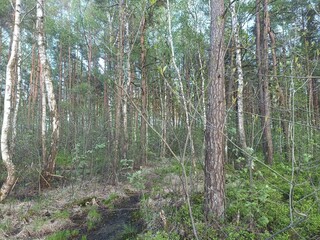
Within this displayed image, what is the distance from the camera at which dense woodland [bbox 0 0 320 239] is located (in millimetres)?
2613

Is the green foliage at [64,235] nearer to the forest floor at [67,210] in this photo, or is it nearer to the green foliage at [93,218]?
the forest floor at [67,210]

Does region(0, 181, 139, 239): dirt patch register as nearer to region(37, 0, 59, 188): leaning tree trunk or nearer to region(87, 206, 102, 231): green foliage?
region(87, 206, 102, 231): green foliage

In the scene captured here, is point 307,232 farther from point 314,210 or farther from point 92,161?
point 92,161

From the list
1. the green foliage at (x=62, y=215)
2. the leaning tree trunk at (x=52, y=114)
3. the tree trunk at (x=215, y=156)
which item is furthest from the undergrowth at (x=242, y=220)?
the leaning tree trunk at (x=52, y=114)

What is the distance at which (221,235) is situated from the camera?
3.44 m

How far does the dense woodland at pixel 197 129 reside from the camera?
261 cm

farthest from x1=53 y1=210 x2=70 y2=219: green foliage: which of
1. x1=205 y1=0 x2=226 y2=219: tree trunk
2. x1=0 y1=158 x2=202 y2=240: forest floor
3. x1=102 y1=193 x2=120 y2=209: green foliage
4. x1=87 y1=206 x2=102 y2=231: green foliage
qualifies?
x1=205 y1=0 x2=226 y2=219: tree trunk

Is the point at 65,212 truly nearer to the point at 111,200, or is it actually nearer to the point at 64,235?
the point at 64,235

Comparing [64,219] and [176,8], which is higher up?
[176,8]

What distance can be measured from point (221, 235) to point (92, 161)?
5.82 metres

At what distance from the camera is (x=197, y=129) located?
6.66 metres

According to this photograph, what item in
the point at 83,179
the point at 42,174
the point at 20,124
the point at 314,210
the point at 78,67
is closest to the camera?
Answer: the point at 314,210

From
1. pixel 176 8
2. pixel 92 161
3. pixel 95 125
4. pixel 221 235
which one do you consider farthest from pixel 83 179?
pixel 176 8

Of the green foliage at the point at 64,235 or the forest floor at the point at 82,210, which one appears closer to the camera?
the green foliage at the point at 64,235
